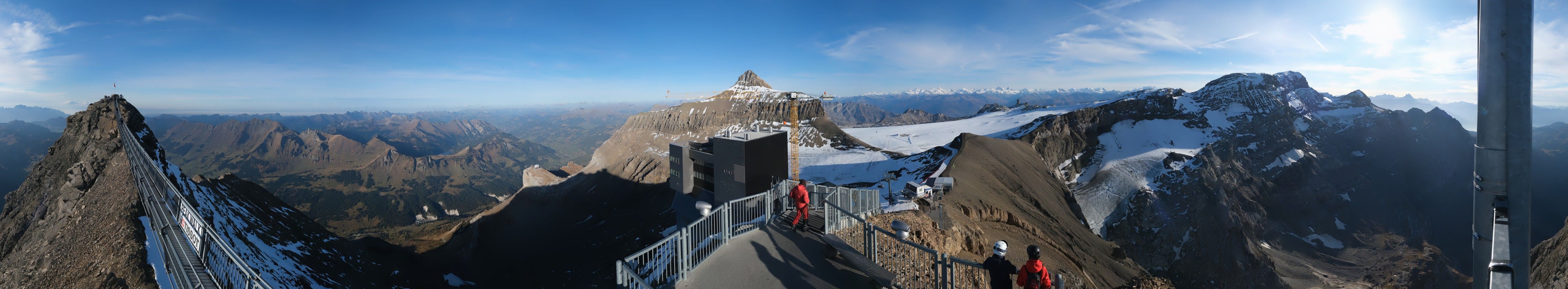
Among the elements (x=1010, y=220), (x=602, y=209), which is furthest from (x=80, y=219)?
(x=602, y=209)

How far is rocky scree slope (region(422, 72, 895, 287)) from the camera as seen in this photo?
50.9 metres

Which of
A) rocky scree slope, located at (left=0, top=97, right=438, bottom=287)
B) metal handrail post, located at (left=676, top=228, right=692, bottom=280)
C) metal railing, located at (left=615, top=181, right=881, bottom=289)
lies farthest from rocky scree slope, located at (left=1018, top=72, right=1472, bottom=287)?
rocky scree slope, located at (left=0, top=97, right=438, bottom=287)

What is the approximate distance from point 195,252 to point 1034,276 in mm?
18103

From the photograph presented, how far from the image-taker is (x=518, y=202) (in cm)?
8494

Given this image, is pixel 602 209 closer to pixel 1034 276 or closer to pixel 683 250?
pixel 683 250

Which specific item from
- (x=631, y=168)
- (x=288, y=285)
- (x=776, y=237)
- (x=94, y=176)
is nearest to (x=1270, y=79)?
(x=631, y=168)

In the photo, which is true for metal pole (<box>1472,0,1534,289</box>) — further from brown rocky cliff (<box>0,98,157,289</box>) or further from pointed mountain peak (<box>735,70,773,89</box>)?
pointed mountain peak (<box>735,70,773,89</box>)

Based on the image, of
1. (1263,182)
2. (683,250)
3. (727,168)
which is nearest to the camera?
(683,250)

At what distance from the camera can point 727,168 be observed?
3344 cm

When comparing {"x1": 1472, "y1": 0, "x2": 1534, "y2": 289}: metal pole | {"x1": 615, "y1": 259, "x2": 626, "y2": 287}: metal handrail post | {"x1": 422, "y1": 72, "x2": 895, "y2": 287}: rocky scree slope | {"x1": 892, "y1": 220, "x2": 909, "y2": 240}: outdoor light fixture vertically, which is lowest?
{"x1": 422, "y1": 72, "x2": 895, "y2": 287}: rocky scree slope

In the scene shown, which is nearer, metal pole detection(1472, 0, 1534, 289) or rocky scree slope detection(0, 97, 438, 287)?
metal pole detection(1472, 0, 1534, 289)

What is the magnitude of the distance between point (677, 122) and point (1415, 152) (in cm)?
16266

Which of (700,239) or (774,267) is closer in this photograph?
(774,267)

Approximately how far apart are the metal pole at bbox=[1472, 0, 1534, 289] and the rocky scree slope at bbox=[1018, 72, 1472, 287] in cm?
6371
